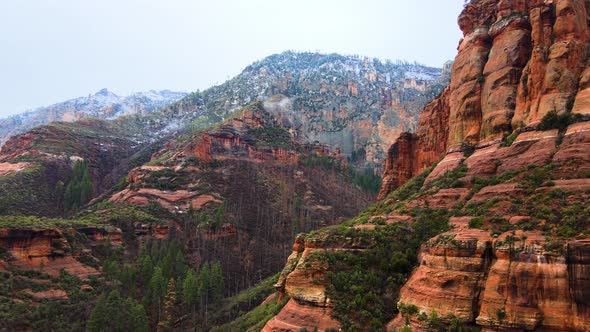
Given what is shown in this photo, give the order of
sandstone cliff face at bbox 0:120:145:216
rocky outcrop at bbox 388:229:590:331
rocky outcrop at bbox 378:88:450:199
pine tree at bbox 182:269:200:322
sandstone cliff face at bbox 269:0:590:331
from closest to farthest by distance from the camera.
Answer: rocky outcrop at bbox 388:229:590:331, sandstone cliff face at bbox 269:0:590:331, rocky outcrop at bbox 378:88:450:199, pine tree at bbox 182:269:200:322, sandstone cliff face at bbox 0:120:145:216

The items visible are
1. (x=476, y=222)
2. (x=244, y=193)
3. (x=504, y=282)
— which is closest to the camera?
(x=504, y=282)

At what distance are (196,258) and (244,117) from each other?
231 feet

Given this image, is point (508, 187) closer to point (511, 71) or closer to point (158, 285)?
point (511, 71)

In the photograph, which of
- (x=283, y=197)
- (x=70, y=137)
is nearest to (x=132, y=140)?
(x=70, y=137)

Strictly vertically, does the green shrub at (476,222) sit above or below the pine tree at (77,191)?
below

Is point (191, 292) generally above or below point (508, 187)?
below

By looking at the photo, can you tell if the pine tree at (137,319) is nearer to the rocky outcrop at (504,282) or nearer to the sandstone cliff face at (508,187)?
the sandstone cliff face at (508,187)

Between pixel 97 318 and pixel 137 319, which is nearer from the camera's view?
pixel 97 318

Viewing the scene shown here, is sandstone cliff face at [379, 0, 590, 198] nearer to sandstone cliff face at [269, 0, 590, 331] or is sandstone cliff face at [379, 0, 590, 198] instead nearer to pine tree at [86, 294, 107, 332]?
sandstone cliff face at [269, 0, 590, 331]

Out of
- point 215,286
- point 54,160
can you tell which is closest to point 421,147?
point 215,286

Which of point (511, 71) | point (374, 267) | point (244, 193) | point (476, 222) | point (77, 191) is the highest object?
point (511, 71)

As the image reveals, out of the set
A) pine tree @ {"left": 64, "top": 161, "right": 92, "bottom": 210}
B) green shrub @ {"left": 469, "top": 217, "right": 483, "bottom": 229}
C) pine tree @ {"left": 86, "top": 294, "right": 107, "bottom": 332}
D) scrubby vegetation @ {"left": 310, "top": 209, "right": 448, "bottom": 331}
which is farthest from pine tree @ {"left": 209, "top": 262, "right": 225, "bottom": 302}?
pine tree @ {"left": 64, "top": 161, "right": 92, "bottom": 210}

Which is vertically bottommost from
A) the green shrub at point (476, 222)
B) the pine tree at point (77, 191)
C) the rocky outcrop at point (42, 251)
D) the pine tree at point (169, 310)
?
the pine tree at point (169, 310)

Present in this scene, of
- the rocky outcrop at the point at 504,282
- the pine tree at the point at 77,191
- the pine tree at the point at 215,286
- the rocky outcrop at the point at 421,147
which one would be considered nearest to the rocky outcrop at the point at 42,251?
the pine tree at the point at 215,286
